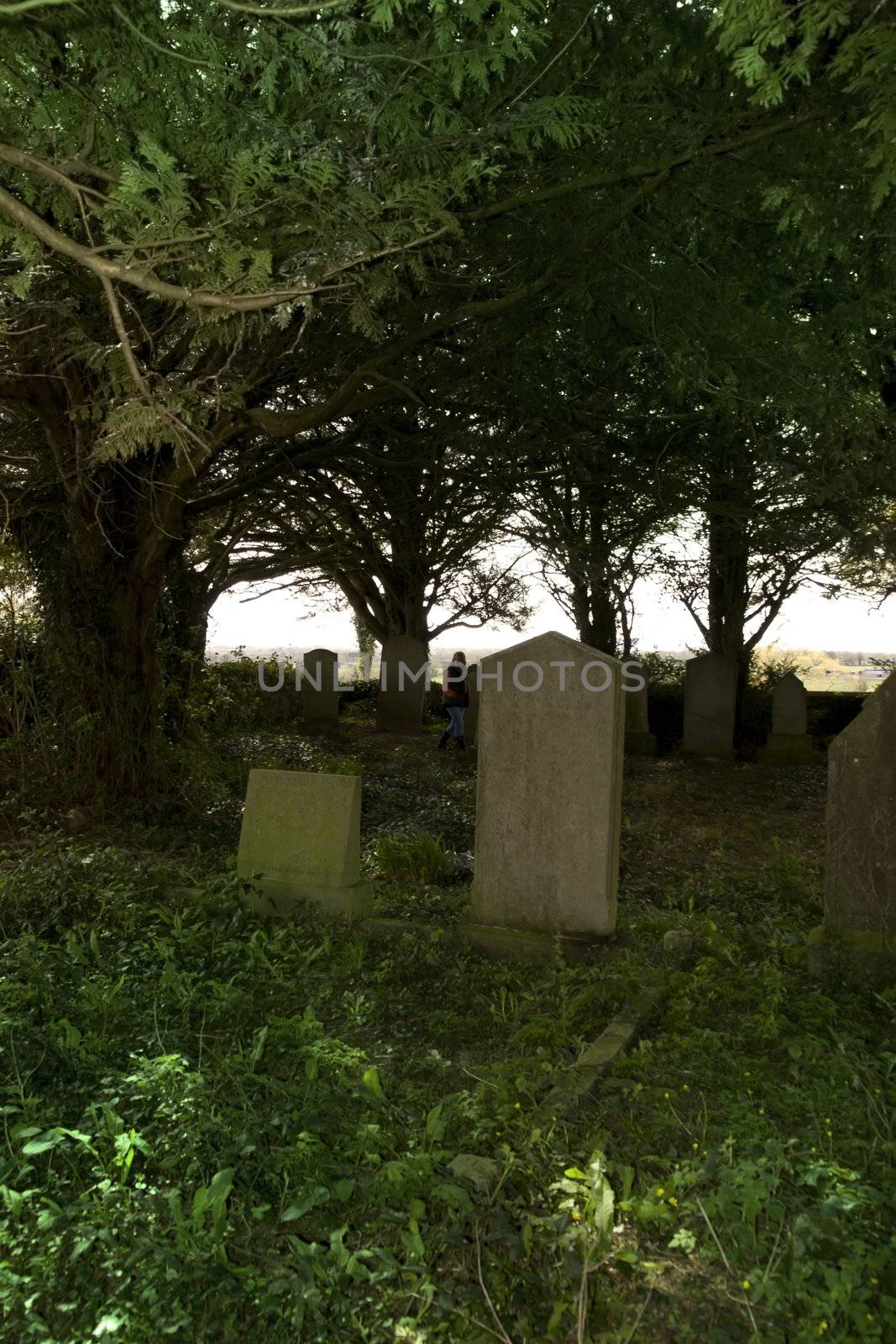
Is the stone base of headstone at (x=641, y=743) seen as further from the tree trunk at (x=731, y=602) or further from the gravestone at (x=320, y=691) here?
the gravestone at (x=320, y=691)

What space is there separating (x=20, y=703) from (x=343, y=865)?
188 inches

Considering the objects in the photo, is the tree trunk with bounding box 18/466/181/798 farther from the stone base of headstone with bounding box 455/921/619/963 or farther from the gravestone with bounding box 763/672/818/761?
the gravestone with bounding box 763/672/818/761

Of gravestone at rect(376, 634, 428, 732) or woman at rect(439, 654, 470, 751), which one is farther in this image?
gravestone at rect(376, 634, 428, 732)

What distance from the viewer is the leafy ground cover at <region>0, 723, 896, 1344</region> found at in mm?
2359

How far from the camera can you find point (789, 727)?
14.7 m

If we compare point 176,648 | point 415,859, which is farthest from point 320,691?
point 415,859

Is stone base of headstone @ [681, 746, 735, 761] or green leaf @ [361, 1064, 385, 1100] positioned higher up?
stone base of headstone @ [681, 746, 735, 761]

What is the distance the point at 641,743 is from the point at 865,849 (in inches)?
393

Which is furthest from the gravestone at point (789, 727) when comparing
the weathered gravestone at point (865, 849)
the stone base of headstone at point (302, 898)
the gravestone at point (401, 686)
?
→ the stone base of headstone at point (302, 898)

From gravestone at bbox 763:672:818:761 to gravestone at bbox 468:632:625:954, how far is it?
10.1 m

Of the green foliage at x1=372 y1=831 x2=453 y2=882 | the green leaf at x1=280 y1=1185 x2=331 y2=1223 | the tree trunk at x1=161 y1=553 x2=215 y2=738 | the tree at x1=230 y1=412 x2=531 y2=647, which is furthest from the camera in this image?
the tree at x1=230 y1=412 x2=531 y2=647

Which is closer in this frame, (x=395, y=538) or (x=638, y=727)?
(x=638, y=727)

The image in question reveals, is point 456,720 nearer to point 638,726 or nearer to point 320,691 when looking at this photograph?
point 320,691

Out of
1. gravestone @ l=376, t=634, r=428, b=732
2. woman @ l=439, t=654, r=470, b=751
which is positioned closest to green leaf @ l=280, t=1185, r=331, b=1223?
woman @ l=439, t=654, r=470, b=751
